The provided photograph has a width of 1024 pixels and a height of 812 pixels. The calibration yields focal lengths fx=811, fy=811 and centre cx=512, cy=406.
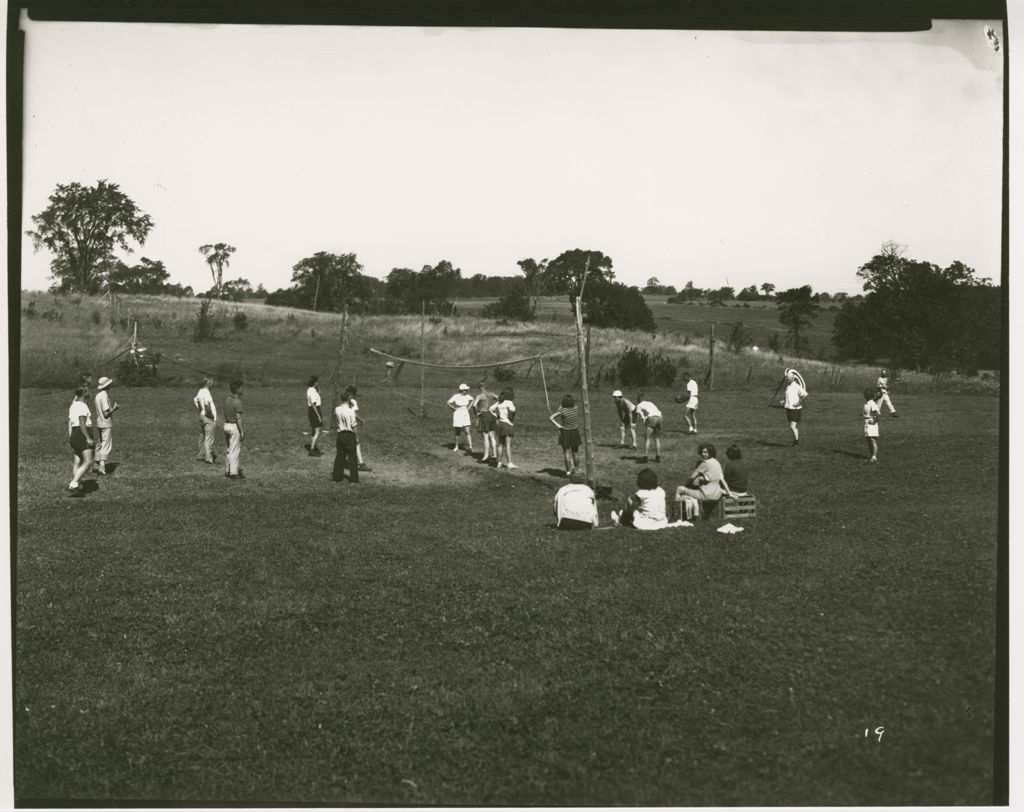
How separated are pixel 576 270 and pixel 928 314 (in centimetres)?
Answer: 559

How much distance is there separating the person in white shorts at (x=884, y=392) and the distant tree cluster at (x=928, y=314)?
0.43 meters

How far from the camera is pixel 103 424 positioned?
15.6 meters

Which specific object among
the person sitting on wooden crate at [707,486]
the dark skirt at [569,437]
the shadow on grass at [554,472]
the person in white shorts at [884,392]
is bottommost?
the shadow on grass at [554,472]

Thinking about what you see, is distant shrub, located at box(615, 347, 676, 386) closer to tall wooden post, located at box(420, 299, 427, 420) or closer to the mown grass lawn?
tall wooden post, located at box(420, 299, 427, 420)

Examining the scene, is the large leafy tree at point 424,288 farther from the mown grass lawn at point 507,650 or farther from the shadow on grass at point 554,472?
the mown grass lawn at point 507,650

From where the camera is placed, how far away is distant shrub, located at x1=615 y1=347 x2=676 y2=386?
2469 centimetres

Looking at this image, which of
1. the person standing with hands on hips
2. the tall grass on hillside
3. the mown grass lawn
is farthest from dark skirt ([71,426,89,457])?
the tall grass on hillside

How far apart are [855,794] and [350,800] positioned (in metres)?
4.99

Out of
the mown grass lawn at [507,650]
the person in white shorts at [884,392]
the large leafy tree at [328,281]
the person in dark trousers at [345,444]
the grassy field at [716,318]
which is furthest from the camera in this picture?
the grassy field at [716,318]

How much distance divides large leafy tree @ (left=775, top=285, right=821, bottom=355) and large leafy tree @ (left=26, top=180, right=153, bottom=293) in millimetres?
9958

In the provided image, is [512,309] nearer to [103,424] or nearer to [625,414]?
[625,414]

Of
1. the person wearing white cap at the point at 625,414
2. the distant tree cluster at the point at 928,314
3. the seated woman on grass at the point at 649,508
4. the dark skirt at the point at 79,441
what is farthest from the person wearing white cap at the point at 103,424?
the distant tree cluster at the point at 928,314

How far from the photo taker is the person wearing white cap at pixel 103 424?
15.4 meters

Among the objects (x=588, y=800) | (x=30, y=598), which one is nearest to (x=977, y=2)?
(x=588, y=800)
